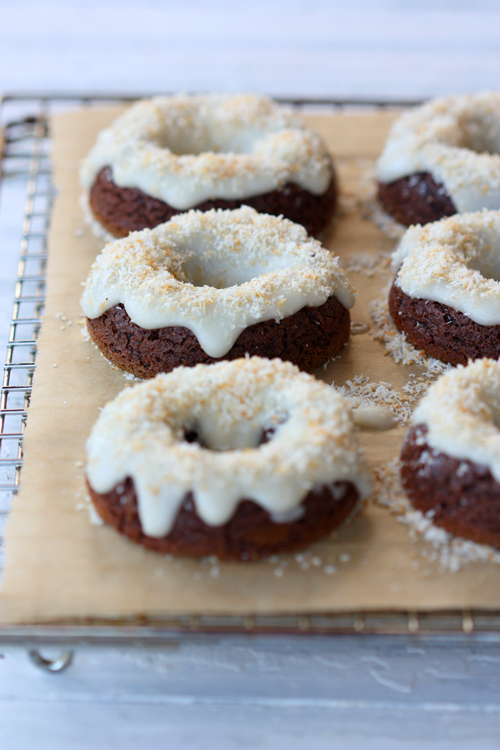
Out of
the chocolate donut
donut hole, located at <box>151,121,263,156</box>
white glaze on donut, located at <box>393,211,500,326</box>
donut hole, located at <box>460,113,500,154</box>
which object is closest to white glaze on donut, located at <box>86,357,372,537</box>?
white glaze on donut, located at <box>393,211,500,326</box>

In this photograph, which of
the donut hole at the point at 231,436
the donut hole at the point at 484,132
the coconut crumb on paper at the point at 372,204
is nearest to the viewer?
the donut hole at the point at 231,436

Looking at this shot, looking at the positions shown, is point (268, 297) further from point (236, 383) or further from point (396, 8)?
point (396, 8)

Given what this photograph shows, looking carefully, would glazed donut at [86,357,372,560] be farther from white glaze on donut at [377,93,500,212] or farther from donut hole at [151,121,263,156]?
donut hole at [151,121,263,156]

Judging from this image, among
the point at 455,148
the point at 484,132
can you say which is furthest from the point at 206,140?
the point at 484,132

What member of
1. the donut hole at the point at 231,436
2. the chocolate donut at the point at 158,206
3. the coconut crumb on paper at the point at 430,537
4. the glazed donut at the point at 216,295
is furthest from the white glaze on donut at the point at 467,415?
the chocolate donut at the point at 158,206

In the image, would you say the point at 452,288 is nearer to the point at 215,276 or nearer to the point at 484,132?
the point at 215,276

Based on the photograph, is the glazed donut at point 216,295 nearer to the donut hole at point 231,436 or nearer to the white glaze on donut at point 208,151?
the white glaze on donut at point 208,151
